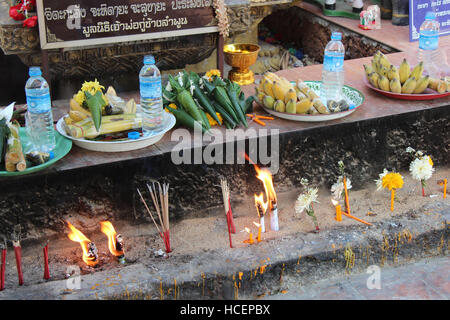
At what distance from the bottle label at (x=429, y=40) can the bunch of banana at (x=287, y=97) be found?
1.29 meters

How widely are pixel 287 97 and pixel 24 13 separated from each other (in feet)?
7.60

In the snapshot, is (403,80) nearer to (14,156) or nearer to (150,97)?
(150,97)

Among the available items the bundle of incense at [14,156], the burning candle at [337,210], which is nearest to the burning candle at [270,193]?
the burning candle at [337,210]

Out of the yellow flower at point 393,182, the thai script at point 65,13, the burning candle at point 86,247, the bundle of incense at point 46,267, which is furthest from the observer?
the thai script at point 65,13

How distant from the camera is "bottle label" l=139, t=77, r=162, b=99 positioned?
4.04 meters

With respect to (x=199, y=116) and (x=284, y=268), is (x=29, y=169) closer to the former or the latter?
(x=199, y=116)

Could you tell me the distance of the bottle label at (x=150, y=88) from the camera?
404 centimetres

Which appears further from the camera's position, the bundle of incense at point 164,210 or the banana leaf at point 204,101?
the banana leaf at point 204,101

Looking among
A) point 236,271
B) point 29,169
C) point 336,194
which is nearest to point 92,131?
point 29,169

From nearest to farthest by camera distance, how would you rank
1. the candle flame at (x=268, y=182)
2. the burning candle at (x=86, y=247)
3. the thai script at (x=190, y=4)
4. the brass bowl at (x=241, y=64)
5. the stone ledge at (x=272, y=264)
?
the stone ledge at (x=272, y=264)
the burning candle at (x=86, y=247)
the candle flame at (x=268, y=182)
the thai script at (x=190, y=4)
the brass bowl at (x=241, y=64)

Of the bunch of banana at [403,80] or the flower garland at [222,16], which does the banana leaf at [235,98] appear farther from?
the bunch of banana at [403,80]

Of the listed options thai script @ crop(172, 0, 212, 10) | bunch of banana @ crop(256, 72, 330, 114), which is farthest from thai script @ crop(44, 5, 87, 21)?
bunch of banana @ crop(256, 72, 330, 114)
